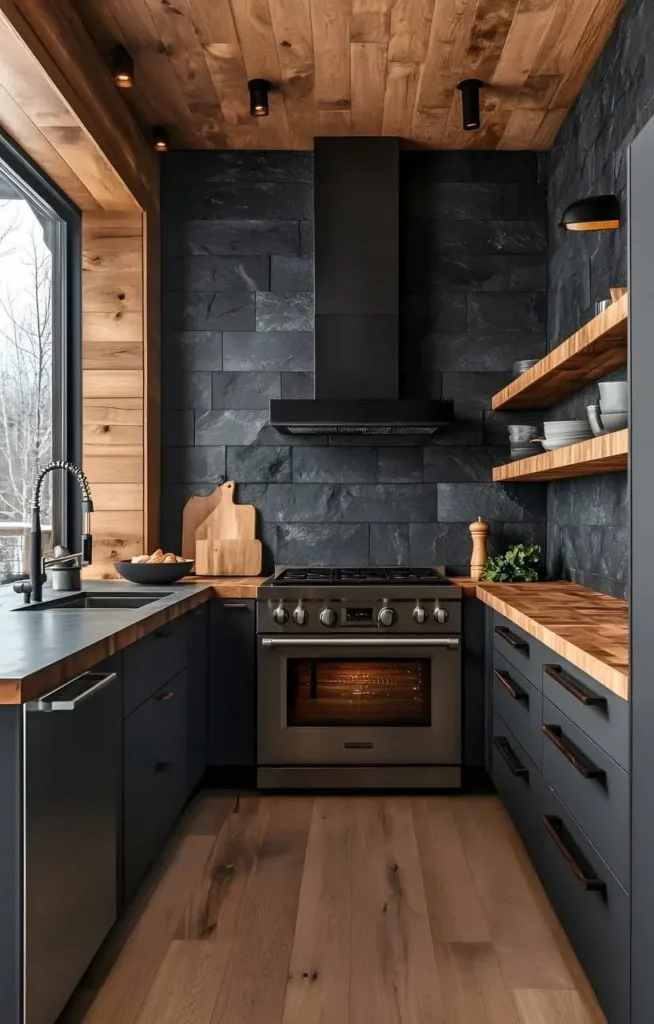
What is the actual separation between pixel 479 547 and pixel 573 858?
6.60 feet

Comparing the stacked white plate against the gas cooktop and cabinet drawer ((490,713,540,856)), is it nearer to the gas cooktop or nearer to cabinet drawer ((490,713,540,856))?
the gas cooktop

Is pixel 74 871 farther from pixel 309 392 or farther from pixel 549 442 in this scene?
pixel 309 392

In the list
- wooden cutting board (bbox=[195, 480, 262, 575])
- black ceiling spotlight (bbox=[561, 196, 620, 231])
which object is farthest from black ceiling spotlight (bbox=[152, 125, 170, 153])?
black ceiling spotlight (bbox=[561, 196, 620, 231])

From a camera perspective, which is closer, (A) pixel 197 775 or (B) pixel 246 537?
(A) pixel 197 775

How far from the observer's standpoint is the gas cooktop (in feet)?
10.8

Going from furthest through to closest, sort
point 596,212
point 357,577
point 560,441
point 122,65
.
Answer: point 357,577
point 122,65
point 560,441
point 596,212

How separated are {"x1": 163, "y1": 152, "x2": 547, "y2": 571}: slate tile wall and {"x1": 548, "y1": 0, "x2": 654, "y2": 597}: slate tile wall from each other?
22 centimetres

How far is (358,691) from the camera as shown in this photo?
328 cm

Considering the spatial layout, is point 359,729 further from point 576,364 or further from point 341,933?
point 576,364

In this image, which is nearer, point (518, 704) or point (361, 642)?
point (518, 704)

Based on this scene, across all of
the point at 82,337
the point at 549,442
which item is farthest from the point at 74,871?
the point at 82,337

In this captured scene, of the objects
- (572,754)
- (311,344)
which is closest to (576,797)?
(572,754)

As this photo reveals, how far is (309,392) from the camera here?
3.91 metres

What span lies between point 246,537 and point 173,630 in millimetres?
1188
